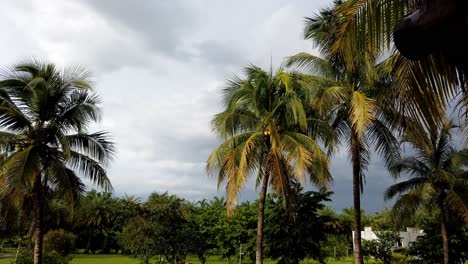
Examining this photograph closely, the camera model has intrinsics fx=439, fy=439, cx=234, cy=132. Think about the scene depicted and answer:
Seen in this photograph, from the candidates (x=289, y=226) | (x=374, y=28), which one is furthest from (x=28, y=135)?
(x=289, y=226)

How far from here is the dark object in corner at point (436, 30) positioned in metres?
2.11

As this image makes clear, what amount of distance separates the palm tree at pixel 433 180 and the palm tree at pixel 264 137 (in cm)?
778

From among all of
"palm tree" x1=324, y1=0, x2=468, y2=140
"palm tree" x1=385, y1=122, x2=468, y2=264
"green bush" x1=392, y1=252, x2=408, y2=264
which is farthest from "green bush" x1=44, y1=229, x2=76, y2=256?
"palm tree" x1=324, y1=0, x2=468, y2=140

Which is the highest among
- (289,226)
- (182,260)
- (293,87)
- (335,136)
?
(293,87)

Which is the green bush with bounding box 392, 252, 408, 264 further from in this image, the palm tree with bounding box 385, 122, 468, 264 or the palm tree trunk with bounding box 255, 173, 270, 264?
the palm tree trunk with bounding box 255, 173, 270, 264

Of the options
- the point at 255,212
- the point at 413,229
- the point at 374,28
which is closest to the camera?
the point at 374,28

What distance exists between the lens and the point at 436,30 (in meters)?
2.13

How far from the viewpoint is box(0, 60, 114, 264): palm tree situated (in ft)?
38.7

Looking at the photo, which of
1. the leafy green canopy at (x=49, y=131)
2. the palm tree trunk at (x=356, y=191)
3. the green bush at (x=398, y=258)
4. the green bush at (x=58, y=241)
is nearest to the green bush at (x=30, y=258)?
the leafy green canopy at (x=49, y=131)

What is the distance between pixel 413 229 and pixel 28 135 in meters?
39.2

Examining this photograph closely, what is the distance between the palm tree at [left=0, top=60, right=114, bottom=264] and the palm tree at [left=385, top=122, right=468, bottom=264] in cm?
1352

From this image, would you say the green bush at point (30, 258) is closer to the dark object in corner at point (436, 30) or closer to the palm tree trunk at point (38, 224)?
the palm tree trunk at point (38, 224)

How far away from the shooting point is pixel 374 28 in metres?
3.97

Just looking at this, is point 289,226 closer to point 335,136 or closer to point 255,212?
point 335,136
